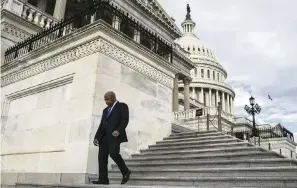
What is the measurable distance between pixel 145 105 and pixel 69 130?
239cm

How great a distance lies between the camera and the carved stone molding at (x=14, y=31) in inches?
439

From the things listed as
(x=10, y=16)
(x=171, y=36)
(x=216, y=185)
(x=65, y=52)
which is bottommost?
(x=216, y=185)

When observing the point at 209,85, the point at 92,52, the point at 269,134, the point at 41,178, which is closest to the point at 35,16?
the point at 92,52

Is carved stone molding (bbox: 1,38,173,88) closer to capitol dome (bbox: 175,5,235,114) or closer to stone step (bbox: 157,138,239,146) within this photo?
stone step (bbox: 157,138,239,146)

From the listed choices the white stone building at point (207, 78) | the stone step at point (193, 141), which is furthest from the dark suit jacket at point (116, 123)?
the white stone building at point (207, 78)

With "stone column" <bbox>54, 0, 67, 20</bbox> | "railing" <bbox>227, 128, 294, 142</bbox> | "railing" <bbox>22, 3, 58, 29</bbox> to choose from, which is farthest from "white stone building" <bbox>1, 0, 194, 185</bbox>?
"railing" <bbox>227, 128, 294, 142</bbox>

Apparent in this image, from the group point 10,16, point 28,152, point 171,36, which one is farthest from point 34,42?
point 171,36

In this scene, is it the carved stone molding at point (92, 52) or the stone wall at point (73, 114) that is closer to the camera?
the stone wall at point (73, 114)

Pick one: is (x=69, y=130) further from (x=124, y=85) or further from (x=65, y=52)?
(x=65, y=52)

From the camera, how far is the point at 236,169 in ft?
16.5

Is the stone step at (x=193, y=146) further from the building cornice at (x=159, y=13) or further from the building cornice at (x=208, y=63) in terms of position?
the building cornice at (x=208, y=63)

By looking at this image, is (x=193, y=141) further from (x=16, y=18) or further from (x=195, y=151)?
(x=16, y=18)

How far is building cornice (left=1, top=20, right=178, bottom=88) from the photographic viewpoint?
716 centimetres

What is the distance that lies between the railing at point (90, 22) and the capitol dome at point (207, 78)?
221 feet
